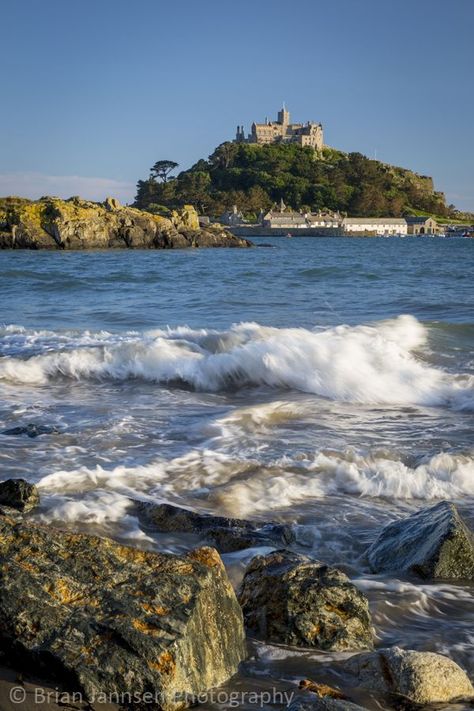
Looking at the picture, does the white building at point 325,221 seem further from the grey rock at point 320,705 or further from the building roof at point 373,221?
the grey rock at point 320,705

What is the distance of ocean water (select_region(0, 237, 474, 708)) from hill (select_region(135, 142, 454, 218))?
143 m

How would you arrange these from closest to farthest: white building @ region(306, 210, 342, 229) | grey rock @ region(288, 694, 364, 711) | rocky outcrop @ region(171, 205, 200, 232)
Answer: grey rock @ region(288, 694, 364, 711)
rocky outcrop @ region(171, 205, 200, 232)
white building @ region(306, 210, 342, 229)

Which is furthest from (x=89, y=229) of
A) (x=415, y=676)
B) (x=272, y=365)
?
(x=415, y=676)

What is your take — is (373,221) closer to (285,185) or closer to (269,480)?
(285,185)

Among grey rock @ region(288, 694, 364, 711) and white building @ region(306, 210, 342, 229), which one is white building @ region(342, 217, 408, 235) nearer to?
white building @ region(306, 210, 342, 229)

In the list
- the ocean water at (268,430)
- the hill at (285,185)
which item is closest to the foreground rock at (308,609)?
the ocean water at (268,430)

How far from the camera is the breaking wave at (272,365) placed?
33.2 feet

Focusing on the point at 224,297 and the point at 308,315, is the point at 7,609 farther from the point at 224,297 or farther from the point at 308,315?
the point at 224,297

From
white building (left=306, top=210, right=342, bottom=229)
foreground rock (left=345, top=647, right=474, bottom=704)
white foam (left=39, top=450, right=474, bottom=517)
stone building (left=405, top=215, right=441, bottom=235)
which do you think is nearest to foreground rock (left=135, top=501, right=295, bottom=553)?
white foam (left=39, top=450, right=474, bottom=517)

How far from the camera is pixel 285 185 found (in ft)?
577

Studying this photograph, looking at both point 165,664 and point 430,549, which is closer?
point 165,664

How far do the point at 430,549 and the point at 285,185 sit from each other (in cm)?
17687

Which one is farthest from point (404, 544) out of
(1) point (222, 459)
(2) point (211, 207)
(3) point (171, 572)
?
(2) point (211, 207)

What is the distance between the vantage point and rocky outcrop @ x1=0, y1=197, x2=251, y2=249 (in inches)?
2980
